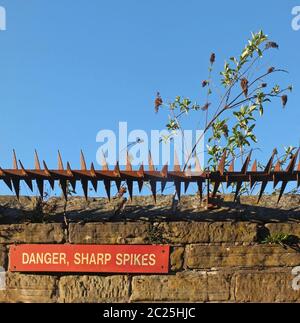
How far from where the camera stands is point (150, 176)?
395 centimetres

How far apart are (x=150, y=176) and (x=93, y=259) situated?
2.50 ft

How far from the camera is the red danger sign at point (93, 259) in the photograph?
403cm

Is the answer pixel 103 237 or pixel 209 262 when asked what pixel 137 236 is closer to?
pixel 103 237

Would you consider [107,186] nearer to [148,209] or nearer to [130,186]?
[130,186]

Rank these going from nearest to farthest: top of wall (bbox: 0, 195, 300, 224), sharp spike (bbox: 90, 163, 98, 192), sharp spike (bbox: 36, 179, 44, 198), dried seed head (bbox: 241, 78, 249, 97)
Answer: sharp spike (bbox: 90, 163, 98, 192) < sharp spike (bbox: 36, 179, 44, 198) < top of wall (bbox: 0, 195, 300, 224) < dried seed head (bbox: 241, 78, 249, 97)

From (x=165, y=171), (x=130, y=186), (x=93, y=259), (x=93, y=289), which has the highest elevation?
(x=165, y=171)

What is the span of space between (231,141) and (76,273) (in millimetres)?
2043

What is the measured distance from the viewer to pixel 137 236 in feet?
13.5

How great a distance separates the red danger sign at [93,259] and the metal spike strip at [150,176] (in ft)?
1.36

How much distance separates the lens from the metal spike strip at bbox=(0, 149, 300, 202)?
3.90 metres

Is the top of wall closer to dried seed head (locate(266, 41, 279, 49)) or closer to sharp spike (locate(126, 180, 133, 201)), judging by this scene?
sharp spike (locate(126, 180, 133, 201))

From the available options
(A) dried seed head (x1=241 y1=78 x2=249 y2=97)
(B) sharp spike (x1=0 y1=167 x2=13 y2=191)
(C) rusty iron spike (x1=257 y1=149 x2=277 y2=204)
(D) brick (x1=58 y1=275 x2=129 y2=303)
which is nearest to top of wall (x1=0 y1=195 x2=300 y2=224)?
(C) rusty iron spike (x1=257 y1=149 x2=277 y2=204)

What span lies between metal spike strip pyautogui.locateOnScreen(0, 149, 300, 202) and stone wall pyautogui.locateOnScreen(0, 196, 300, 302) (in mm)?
209

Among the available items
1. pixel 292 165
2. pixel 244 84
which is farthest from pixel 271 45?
pixel 292 165
